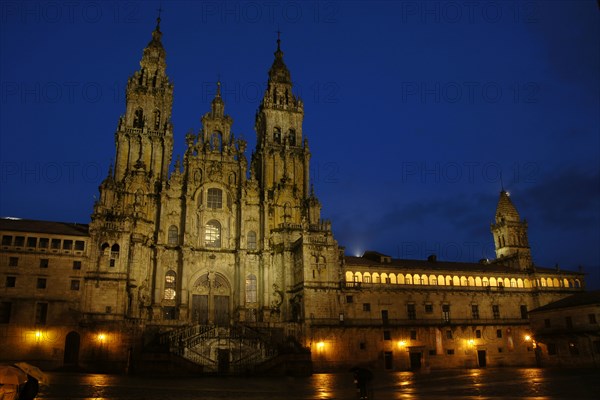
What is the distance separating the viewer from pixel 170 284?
62781 mm

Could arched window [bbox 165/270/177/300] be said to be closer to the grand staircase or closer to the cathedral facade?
the cathedral facade

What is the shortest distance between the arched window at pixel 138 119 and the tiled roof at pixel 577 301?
2338 inches

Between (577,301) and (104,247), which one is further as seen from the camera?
(577,301)

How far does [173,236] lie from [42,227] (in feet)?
50.3

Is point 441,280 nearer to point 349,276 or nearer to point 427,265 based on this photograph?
point 427,265

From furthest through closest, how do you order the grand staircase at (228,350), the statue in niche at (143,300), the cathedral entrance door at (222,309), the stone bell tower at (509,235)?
the stone bell tower at (509,235) → the cathedral entrance door at (222,309) → the statue in niche at (143,300) → the grand staircase at (228,350)

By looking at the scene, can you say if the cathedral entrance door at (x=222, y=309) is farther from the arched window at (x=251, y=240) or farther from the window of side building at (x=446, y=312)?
the window of side building at (x=446, y=312)

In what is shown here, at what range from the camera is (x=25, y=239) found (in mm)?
52625

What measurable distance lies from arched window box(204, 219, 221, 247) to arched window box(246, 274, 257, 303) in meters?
5.94

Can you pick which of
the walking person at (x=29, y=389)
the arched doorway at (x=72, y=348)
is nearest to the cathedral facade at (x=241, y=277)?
the arched doorway at (x=72, y=348)

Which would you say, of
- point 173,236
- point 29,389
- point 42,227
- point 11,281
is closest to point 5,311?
point 11,281

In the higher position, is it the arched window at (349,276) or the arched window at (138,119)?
the arched window at (138,119)

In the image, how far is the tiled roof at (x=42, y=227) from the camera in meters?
53.0

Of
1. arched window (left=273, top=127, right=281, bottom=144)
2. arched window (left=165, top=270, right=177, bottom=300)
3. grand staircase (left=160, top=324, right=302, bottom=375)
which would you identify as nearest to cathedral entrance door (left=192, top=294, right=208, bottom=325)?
arched window (left=165, top=270, right=177, bottom=300)
